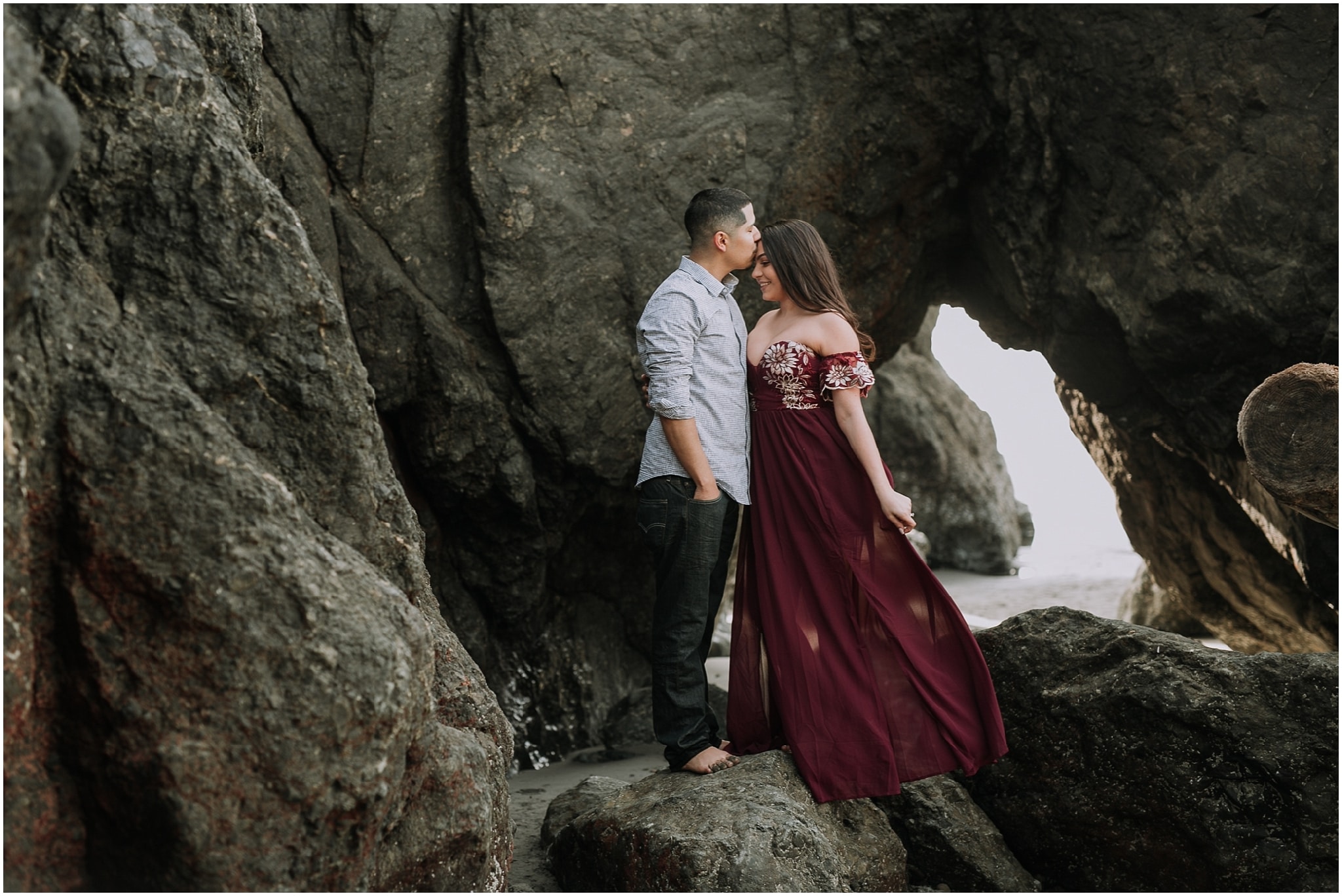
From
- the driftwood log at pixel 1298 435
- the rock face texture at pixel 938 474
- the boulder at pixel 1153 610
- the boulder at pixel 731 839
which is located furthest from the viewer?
the rock face texture at pixel 938 474

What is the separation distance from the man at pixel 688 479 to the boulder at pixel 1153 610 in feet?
18.6

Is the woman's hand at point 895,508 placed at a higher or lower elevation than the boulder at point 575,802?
higher

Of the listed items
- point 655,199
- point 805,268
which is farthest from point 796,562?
point 655,199

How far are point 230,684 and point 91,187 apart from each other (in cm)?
105

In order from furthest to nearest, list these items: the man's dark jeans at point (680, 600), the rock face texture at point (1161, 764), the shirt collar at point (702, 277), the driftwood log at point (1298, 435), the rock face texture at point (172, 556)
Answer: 1. the shirt collar at point (702, 277)
2. the man's dark jeans at point (680, 600)
3. the rock face texture at point (1161, 764)
4. the driftwood log at point (1298, 435)
5. the rock face texture at point (172, 556)

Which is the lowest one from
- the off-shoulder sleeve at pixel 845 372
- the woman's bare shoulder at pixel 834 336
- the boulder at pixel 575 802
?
the boulder at pixel 575 802

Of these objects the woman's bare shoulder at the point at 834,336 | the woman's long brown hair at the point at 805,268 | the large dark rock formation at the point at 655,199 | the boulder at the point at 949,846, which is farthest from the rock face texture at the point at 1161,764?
the large dark rock formation at the point at 655,199

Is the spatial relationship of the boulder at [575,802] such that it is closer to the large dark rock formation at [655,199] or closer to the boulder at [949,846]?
the boulder at [949,846]

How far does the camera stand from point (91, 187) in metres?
2.31

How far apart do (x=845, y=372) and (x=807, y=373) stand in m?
0.12

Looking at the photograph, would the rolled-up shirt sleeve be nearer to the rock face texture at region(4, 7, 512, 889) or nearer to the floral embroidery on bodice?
the floral embroidery on bodice

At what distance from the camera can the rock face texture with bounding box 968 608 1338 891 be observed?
11.0ft

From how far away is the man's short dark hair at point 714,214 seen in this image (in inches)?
145

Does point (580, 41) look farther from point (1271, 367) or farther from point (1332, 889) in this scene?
point (1332, 889)
